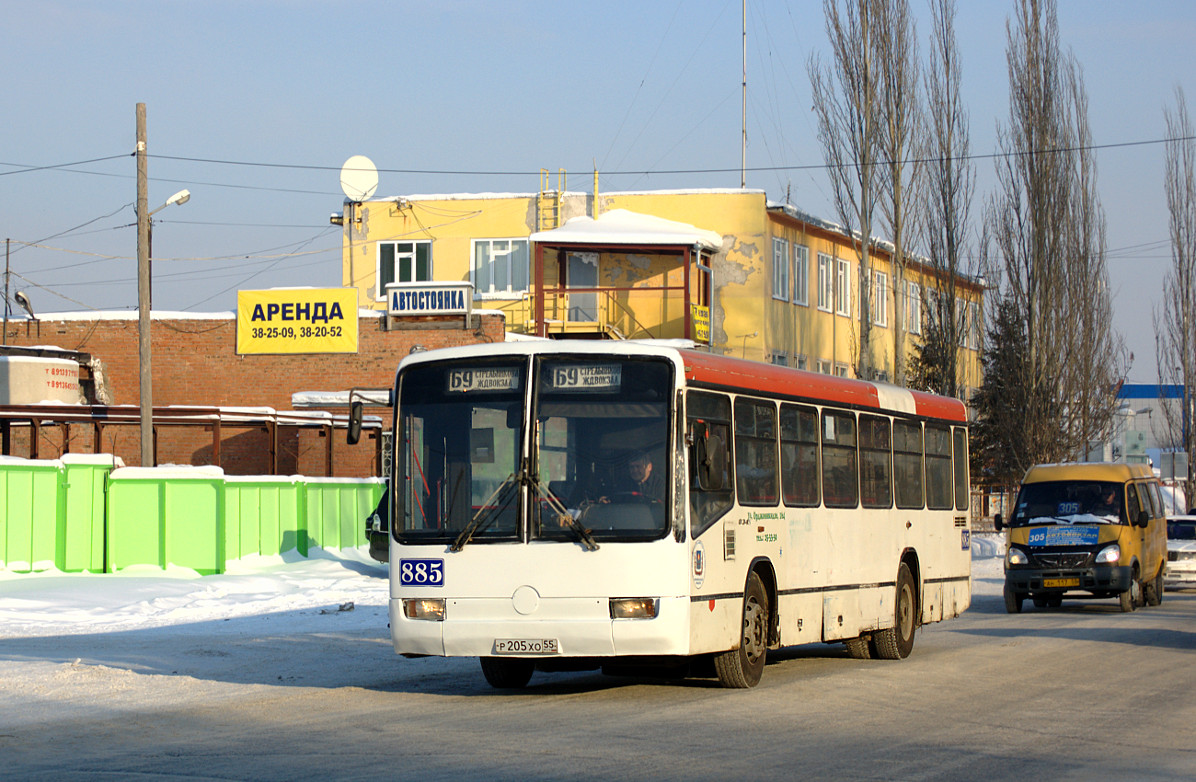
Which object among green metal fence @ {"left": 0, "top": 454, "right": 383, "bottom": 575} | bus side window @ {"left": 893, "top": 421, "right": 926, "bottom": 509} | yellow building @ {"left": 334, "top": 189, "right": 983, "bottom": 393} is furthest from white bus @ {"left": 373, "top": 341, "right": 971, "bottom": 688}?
yellow building @ {"left": 334, "top": 189, "right": 983, "bottom": 393}

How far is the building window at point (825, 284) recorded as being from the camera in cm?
5162

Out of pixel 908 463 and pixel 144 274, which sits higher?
pixel 144 274

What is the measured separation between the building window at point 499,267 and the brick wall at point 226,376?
22.9 ft

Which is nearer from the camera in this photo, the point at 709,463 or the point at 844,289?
the point at 709,463

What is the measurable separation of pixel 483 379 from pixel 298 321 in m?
32.0

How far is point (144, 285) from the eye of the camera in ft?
93.4

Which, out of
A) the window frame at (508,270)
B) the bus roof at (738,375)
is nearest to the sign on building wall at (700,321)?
the window frame at (508,270)

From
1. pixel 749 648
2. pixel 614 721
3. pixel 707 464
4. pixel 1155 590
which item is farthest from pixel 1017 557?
pixel 614 721

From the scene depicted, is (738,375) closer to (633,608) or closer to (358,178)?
(633,608)

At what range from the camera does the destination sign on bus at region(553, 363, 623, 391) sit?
11.7 metres

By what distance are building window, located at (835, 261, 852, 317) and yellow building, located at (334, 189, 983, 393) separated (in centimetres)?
6

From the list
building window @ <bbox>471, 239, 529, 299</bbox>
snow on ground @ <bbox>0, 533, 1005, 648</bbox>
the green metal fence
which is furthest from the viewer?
building window @ <bbox>471, 239, 529, 299</bbox>

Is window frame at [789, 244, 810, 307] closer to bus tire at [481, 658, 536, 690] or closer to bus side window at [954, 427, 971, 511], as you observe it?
bus side window at [954, 427, 971, 511]

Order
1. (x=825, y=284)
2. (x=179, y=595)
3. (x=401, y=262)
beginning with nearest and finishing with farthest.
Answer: (x=179, y=595) → (x=401, y=262) → (x=825, y=284)
